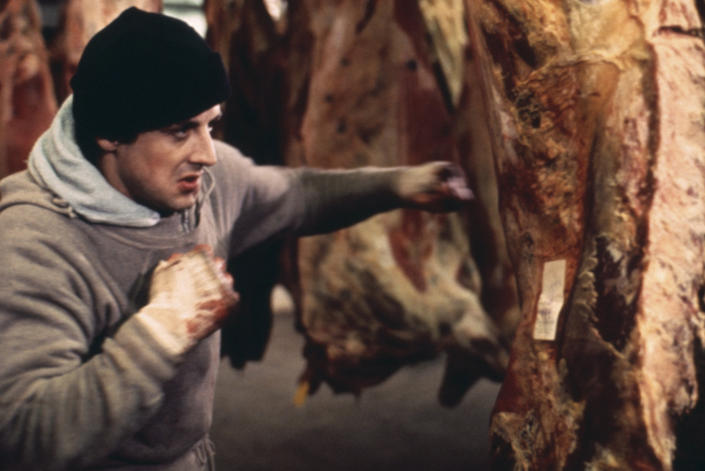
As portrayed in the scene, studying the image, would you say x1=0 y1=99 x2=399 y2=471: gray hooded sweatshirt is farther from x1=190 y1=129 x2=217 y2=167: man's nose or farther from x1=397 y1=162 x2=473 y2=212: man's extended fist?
x1=397 y1=162 x2=473 y2=212: man's extended fist

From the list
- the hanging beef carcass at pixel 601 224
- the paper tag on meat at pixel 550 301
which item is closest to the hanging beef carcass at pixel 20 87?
the hanging beef carcass at pixel 601 224

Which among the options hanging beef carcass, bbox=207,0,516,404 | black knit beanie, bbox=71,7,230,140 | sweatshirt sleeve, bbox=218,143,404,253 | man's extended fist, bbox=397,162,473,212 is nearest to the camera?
black knit beanie, bbox=71,7,230,140

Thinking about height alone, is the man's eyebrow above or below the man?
above

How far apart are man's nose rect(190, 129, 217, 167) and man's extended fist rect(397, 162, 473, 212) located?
0.57 meters

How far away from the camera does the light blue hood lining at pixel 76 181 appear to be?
5.23 ft

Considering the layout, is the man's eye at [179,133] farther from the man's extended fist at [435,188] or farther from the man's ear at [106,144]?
the man's extended fist at [435,188]

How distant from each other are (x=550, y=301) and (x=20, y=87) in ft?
6.36

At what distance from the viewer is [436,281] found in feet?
9.07

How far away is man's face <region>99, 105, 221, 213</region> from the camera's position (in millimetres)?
1630

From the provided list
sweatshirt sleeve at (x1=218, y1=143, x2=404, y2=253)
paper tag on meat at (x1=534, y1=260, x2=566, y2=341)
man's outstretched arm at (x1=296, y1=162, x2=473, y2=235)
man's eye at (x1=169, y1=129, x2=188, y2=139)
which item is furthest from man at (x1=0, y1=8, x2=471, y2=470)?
paper tag on meat at (x1=534, y1=260, x2=566, y2=341)

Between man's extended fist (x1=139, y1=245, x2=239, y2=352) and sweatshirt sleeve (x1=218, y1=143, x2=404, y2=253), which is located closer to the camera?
man's extended fist (x1=139, y1=245, x2=239, y2=352)

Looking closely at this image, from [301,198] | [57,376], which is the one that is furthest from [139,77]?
[301,198]

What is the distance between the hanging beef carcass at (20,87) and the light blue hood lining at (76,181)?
1215 mm

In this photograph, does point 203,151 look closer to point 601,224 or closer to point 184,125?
point 184,125
